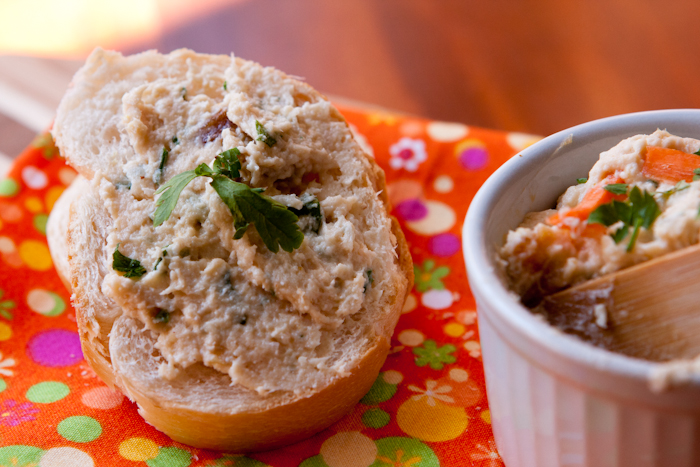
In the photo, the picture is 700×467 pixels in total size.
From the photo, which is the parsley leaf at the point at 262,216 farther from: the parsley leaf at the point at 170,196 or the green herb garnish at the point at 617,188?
the green herb garnish at the point at 617,188

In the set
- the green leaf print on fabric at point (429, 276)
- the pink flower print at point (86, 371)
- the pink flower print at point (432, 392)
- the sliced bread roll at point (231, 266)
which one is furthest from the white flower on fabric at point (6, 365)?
the green leaf print on fabric at point (429, 276)

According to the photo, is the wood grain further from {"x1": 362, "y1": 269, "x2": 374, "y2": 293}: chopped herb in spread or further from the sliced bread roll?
{"x1": 362, "y1": 269, "x2": 374, "y2": 293}: chopped herb in spread

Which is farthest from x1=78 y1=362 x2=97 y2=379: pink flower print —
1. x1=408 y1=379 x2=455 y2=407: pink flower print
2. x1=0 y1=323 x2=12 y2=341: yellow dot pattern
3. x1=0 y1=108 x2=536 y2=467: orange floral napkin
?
x1=408 y1=379 x2=455 y2=407: pink flower print

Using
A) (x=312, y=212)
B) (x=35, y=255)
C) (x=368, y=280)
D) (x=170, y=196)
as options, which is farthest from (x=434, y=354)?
(x=35, y=255)

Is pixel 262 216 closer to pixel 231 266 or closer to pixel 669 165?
pixel 231 266

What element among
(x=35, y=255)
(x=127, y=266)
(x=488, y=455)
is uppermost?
(x=127, y=266)

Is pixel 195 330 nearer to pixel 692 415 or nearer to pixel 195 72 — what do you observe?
pixel 195 72

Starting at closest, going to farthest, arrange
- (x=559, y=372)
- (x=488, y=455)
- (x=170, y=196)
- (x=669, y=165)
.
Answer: (x=559, y=372) < (x=669, y=165) < (x=488, y=455) < (x=170, y=196)
